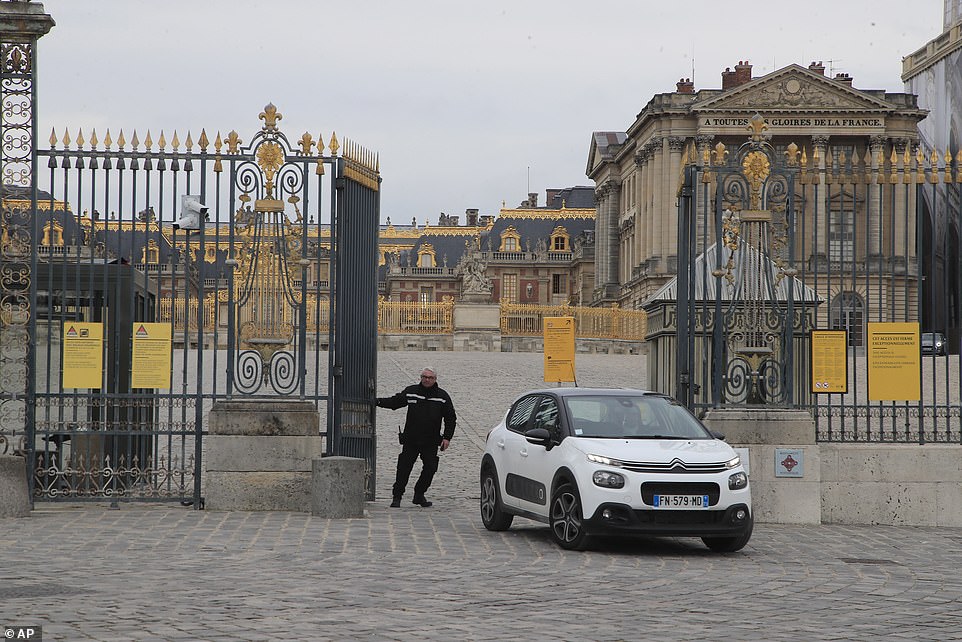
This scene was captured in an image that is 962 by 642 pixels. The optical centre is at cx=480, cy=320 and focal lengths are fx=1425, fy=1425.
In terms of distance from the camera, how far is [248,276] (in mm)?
14859

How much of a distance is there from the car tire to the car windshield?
3.41 ft

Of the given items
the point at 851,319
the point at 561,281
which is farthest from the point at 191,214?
the point at 561,281

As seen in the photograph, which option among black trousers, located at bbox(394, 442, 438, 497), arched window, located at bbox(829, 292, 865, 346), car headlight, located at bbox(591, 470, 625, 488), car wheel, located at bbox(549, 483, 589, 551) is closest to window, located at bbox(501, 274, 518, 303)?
arched window, located at bbox(829, 292, 865, 346)

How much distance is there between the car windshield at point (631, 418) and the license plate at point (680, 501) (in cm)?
96

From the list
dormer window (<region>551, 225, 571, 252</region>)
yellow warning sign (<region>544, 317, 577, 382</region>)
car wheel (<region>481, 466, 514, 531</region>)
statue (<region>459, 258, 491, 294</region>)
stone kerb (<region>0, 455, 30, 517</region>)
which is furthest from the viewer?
dormer window (<region>551, 225, 571, 252</region>)

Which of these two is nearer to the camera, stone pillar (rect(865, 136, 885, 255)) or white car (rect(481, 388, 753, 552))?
white car (rect(481, 388, 753, 552))

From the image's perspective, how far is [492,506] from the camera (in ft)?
45.0

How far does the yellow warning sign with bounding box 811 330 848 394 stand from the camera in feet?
48.2

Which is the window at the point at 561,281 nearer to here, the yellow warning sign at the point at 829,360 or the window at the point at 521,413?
the yellow warning sign at the point at 829,360

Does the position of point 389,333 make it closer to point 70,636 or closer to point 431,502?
point 431,502

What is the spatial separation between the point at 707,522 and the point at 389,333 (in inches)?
1886

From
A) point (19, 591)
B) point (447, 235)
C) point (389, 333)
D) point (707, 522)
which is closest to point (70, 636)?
point (19, 591)

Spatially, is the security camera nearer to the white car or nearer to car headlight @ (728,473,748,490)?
the white car

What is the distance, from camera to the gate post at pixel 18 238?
563 inches
